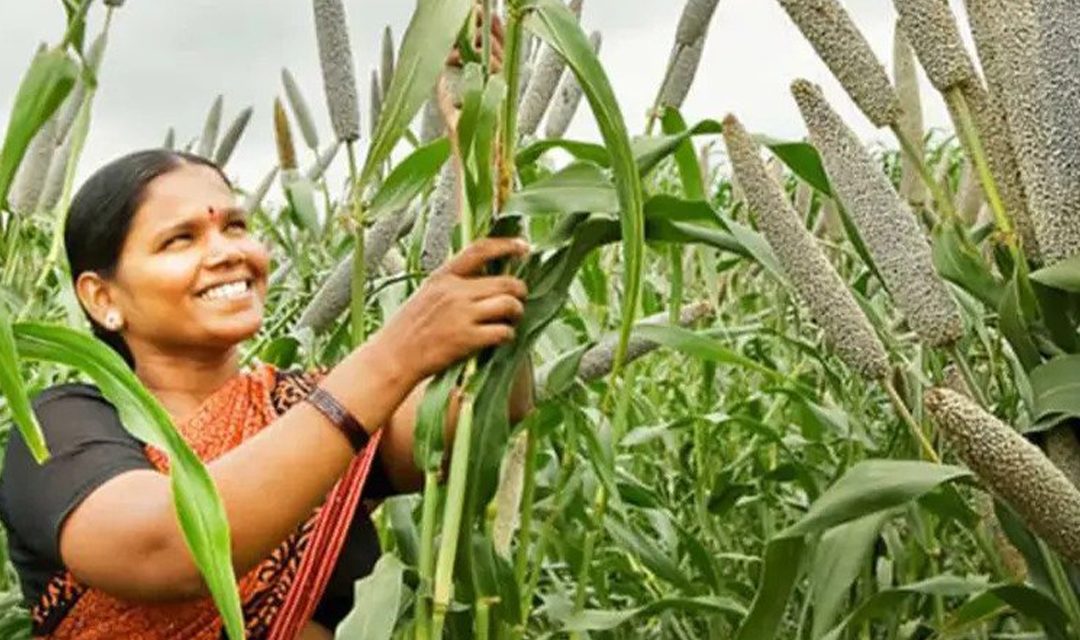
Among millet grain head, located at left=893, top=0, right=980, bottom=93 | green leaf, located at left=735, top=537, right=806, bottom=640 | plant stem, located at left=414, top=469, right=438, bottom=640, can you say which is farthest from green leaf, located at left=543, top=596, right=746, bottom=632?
millet grain head, located at left=893, top=0, right=980, bottom=93

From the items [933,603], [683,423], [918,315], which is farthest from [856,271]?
[918,315]

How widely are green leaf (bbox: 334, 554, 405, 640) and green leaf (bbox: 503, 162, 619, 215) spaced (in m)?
0.36

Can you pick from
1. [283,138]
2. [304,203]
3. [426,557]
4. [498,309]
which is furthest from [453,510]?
[283,138]

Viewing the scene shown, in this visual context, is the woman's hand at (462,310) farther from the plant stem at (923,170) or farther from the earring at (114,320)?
the earring at (114,320)

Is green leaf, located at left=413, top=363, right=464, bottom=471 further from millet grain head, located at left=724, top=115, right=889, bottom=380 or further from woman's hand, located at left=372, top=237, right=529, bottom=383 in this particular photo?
millet grain head, located at left=724, top=115, right=889, bottom=380

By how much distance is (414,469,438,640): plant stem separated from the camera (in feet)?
5.32

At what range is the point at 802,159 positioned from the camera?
1.80m

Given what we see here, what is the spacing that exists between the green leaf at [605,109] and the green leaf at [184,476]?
0.43 m

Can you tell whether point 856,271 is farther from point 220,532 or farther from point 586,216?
point 220,532

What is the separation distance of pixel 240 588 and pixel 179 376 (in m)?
0.29

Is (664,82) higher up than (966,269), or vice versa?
(664,82)

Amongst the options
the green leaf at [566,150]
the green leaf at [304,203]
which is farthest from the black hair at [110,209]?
the green leaf at [566,150]

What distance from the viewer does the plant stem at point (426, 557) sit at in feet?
5.32

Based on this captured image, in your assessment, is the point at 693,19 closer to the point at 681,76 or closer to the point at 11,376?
the point at 681,76
